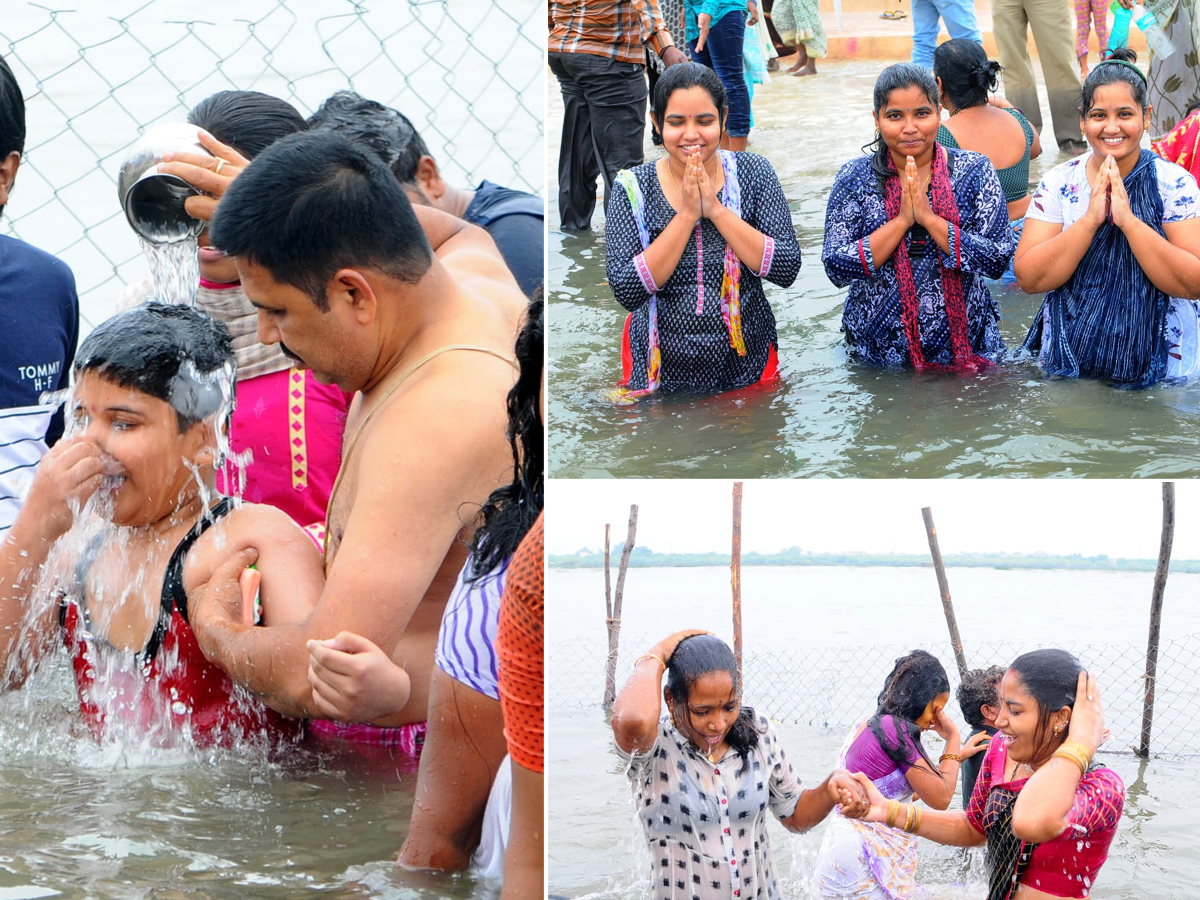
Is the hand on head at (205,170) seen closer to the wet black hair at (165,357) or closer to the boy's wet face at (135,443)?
the wet black hair at (165,357)

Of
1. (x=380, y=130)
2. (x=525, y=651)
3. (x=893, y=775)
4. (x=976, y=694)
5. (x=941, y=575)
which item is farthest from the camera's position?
(x=941, y=575)

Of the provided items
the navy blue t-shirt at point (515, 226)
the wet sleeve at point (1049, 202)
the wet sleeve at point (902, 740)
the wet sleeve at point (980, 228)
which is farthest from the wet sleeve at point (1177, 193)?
the navy blue t-shirt at point (515, 226)

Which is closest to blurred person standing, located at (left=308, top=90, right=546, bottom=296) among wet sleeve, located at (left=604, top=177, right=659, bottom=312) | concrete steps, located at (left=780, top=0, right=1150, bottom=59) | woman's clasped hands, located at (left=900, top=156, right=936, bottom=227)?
wet sleeve, located at (left=604, top=177, right=659, bottom=312)

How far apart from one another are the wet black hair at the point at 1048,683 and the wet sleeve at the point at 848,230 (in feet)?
6.82

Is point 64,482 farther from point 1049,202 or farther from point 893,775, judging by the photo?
point 1049,202

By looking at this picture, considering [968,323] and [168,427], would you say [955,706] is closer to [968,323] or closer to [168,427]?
[968,323]

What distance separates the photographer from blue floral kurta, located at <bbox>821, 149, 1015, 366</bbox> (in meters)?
4.33

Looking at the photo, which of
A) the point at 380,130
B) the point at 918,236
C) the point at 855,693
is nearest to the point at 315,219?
the point at 380,130

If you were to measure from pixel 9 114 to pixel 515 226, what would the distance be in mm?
1470

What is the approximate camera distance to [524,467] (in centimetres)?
208

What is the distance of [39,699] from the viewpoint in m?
3.21

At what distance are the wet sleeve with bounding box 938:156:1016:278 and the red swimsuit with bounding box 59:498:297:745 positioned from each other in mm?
2655

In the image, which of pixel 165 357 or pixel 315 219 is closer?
pixel 315 219

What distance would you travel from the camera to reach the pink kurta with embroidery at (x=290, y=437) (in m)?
3.08
